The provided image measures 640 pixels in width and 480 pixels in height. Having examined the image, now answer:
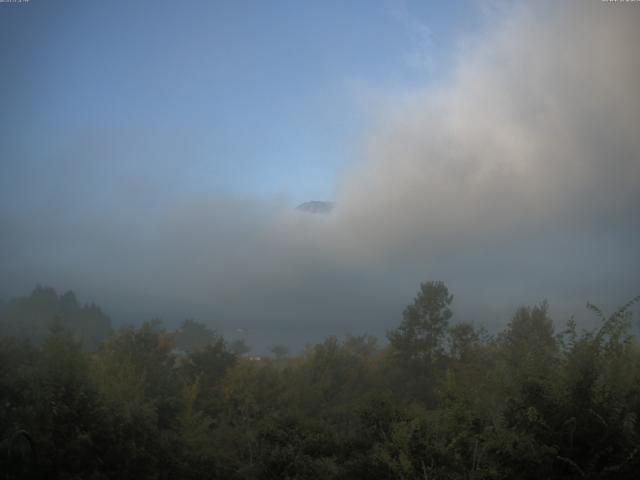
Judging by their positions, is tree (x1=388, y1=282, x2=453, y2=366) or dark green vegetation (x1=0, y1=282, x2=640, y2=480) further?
tree (x1=388, y1=282, x2=453, y2=366)

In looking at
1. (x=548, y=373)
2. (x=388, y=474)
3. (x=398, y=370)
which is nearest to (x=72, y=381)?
(x=388, y=474)

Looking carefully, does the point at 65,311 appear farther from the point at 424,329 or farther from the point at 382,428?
the point at 382,428

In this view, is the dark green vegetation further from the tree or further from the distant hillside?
the distant hillside

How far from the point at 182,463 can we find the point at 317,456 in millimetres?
8283

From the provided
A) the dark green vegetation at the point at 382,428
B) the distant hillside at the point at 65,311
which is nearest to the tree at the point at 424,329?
the dark green vegetation at the point at 382,428

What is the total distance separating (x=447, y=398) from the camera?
14336 millimetres

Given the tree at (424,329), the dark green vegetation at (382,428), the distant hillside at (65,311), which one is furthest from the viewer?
the distant hillside at (65,311)

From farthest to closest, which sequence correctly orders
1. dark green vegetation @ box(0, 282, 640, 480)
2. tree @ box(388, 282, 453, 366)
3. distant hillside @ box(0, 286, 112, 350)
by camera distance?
distant hillside @ box(0, 286, 112, 350) < tree @ box(388, 282, 453, 366) < dark green vegetation @ box(0, 282, 640, 480)

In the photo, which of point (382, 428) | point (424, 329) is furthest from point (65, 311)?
point (382, 428)

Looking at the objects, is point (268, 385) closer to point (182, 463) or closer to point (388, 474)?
point (182, 463)

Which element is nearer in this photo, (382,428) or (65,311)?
(382,428)

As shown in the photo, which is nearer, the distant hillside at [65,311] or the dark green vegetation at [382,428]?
the dark green vegetation at [382,428]

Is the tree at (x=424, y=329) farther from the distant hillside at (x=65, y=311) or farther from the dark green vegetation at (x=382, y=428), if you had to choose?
the distant hillside at (x=65, y=311)

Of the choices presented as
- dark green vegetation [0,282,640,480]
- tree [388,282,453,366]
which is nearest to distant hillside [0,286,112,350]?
tree [388,282,453,366]
